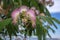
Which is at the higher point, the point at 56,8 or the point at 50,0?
the point at 50,0

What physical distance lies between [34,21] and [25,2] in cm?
21

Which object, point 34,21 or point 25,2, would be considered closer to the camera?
point 34,21

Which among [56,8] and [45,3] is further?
[56,8]

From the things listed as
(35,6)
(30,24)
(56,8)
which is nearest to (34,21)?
(30,24)

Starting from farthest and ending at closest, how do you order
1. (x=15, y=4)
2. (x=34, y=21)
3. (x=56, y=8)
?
(x=56, y=8), (x=15, y=4), (x=34, y=21)

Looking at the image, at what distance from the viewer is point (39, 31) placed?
1.81ft

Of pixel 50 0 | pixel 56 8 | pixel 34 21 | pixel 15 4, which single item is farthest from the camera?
pixel 56 8

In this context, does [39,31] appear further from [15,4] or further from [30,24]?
[15,4]

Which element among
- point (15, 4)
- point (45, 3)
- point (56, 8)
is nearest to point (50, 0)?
point (45, 3)

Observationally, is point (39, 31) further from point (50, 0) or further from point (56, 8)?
point (56, 8)

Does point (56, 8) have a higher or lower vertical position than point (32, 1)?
lower

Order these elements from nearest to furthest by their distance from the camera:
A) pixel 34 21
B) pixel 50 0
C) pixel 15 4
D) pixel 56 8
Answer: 1. pixel 34 21
2. pixel 15 4
3. pixel 50 0
4. pixel 56 8

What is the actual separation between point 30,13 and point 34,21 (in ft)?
0.09

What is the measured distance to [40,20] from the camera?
60 cm
